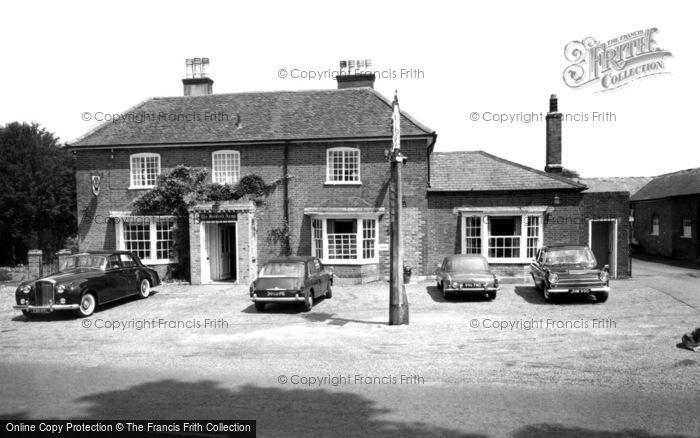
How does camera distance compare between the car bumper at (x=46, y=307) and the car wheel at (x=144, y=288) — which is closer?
the car bumper at (x=46, y=307)

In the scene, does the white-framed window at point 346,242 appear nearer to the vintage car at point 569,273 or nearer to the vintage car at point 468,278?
the vintage car at point 468,278

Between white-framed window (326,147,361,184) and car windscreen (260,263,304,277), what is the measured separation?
6.21 metres

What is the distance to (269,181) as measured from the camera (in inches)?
758

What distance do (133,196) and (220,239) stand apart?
4209 millimetres

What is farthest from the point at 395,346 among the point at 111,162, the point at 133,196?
the point at 111,162

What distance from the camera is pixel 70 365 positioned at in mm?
8289

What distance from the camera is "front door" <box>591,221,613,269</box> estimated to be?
63.6ft

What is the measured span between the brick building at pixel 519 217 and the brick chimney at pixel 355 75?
6583 millimetres

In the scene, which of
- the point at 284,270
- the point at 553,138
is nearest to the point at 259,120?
the point at 284,270

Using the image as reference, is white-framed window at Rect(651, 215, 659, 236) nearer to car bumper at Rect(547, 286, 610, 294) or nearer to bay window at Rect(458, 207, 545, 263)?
bay window at Rect(458, 207, 545, 263)

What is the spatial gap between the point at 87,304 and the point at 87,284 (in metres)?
0.56

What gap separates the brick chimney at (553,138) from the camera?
20984 mm

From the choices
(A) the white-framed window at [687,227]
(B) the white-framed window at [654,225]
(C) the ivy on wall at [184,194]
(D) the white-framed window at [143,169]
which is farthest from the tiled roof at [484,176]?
(B) the white-framed window at [654,225]

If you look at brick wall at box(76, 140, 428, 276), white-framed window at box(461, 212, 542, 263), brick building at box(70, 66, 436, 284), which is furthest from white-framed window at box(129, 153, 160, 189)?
white-framed window at box(461, 212, 542, 263)
